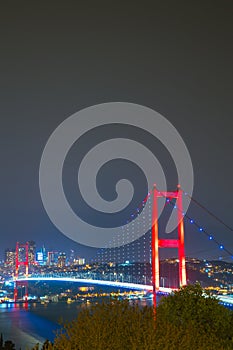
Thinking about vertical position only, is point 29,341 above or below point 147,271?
below

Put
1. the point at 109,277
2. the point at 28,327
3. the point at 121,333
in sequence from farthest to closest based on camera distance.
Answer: the point at 109,277
the point at 28,327
the point at 121,333

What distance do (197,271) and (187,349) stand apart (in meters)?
22.7

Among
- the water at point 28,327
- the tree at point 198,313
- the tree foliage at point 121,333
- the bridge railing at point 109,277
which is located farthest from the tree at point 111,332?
the bridge railing at point 109,277

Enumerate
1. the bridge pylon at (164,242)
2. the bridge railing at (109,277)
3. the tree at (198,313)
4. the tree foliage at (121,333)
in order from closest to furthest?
1. the tree foliage at (121,333)
2. the tree at (198,313)
3. the bridge pylon at (164,242)
4. the bridge railing at (109,277)

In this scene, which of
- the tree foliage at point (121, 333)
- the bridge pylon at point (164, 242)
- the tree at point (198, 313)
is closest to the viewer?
the tree foliage at point (121, 333)

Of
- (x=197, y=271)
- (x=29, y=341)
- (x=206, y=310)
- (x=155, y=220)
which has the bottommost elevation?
(x=29, y=341)

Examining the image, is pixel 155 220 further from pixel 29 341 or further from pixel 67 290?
pixel 67 290

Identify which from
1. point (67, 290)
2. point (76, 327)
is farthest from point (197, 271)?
point (67, 290)

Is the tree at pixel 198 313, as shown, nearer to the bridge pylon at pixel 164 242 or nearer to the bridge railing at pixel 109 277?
the bridge pylon at pixel 164 242

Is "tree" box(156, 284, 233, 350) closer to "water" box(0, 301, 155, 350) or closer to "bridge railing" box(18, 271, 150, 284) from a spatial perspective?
"water" box(0, 301, 155, 350)

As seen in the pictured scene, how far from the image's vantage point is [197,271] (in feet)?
96.2

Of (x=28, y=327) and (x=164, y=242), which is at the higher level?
(x=164, y=242)

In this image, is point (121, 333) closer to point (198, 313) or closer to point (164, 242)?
point (198, 313)

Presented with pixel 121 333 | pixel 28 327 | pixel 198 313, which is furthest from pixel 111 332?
pixel 28 327
